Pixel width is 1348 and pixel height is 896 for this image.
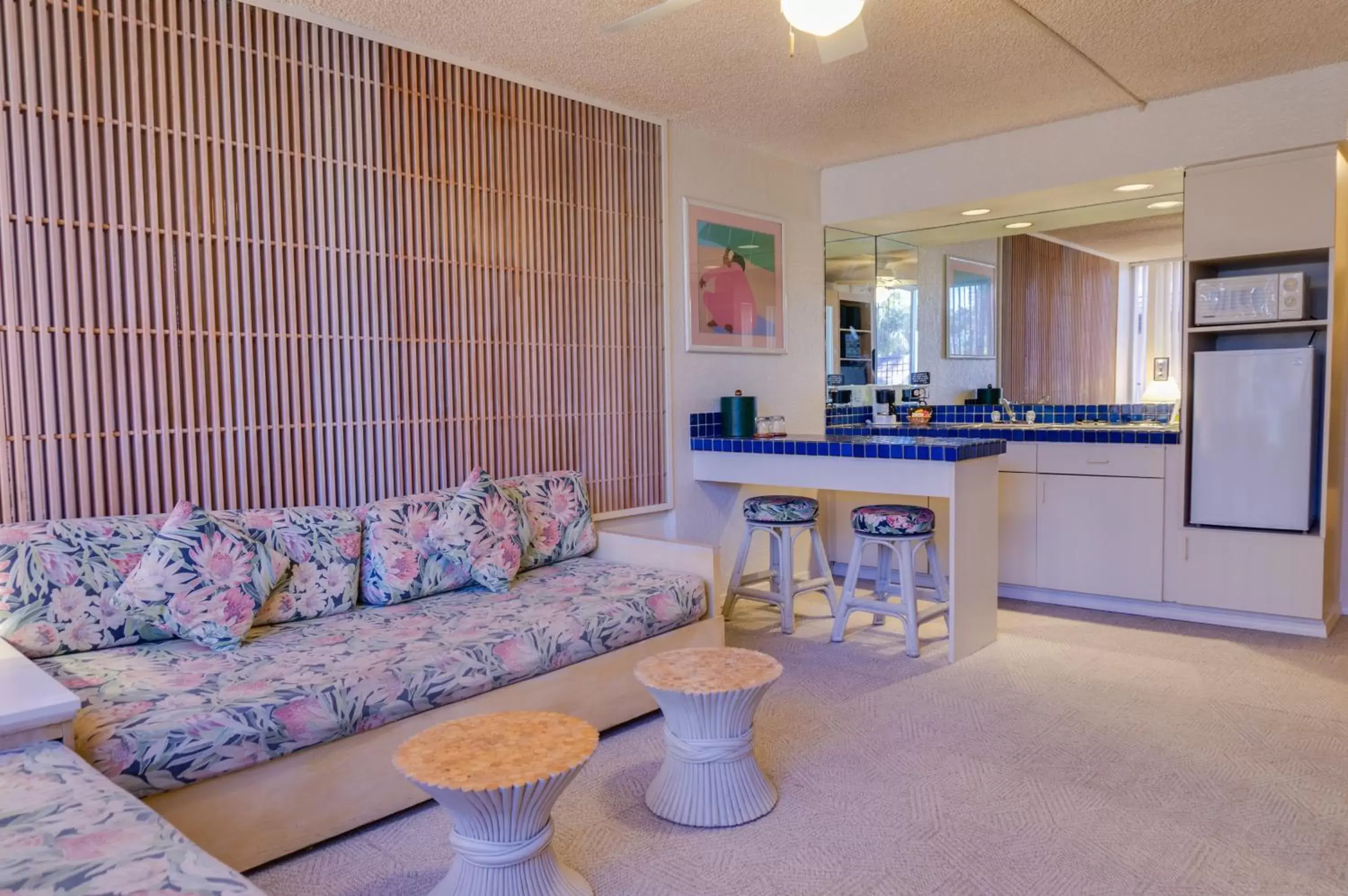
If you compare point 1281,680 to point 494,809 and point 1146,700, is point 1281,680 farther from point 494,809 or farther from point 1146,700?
point 494,809

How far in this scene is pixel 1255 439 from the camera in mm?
3979

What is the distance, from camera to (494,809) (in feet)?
5.90

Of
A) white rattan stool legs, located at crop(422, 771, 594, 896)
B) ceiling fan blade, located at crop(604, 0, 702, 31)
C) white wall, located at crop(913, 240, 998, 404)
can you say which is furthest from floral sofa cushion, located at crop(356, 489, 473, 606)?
white wall, located at crop(913, 240, 998, 404)

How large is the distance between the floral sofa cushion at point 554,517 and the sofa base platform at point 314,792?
31.8 inches

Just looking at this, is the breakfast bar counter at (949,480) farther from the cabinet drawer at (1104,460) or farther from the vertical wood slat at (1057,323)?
the vertical wood slat at (1057,323)

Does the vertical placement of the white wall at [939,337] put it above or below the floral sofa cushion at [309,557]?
above

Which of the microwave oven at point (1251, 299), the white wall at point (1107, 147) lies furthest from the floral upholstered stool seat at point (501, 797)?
the white wall at point (1107, 147)

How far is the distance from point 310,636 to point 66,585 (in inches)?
24.4

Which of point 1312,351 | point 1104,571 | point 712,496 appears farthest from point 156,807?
point 1312,351

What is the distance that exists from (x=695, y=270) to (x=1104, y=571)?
2576 millimetres

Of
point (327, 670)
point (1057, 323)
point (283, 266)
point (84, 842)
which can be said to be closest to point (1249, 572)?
point (1057, 323)

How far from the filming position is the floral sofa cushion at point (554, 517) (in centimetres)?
347

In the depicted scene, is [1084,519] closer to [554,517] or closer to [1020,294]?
[1020,294]

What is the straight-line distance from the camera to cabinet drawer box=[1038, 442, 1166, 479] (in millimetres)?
4238
